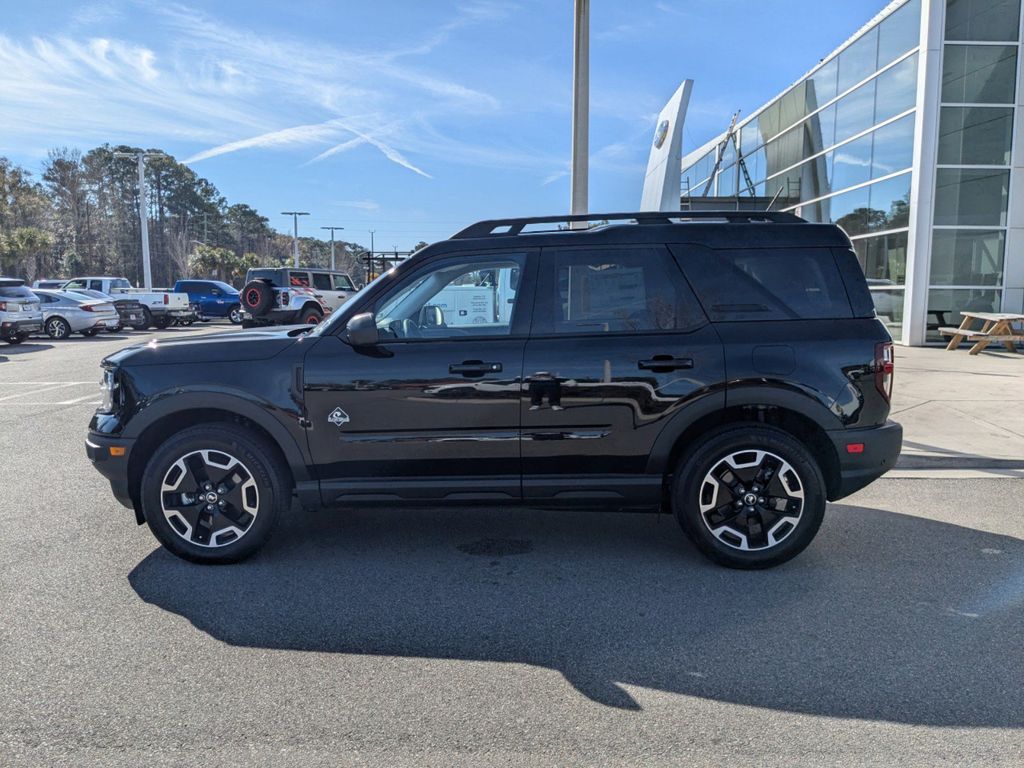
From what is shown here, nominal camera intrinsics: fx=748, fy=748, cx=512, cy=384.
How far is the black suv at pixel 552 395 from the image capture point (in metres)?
4.18

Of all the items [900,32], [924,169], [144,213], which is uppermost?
[900,32]

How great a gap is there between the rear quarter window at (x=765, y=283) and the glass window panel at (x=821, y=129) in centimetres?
1778

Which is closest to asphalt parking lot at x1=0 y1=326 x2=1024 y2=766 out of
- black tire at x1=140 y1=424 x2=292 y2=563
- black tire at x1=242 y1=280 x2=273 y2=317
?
black tire at x1=140 y1=424 x2=292 y2=563

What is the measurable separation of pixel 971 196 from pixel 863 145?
2.99m

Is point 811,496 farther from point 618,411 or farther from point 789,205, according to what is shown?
point 789,205

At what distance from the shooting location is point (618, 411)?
13.8 ft

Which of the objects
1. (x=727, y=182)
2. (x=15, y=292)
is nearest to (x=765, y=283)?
(x=15, y=292)

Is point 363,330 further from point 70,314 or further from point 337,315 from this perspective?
point 70,314

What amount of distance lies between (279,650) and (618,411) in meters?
2.12

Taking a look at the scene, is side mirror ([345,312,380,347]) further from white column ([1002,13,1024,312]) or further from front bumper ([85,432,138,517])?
white column ([1002,13,1024,312])

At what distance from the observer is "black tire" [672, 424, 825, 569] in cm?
420

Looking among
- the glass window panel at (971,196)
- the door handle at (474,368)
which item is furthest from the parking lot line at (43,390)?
the glass window panel at (971,196)

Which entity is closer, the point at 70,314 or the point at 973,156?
the point at 973,156

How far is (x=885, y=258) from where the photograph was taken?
17.4m
